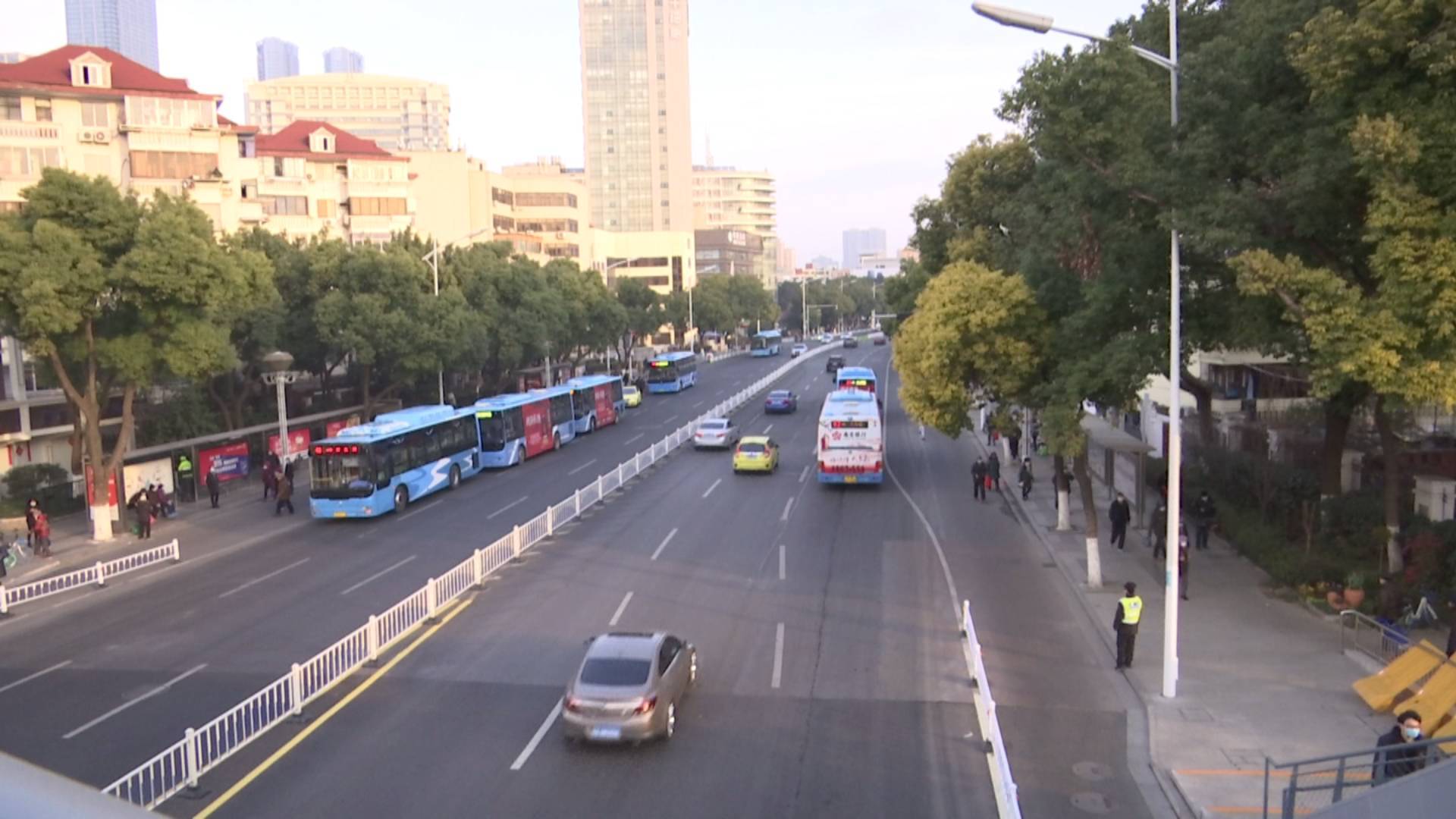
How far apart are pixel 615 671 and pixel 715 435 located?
31.1 m

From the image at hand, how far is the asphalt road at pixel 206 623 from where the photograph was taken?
1479 centimetres

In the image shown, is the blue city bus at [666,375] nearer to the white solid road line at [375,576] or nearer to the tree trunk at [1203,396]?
the tree trunk at [1203,396]

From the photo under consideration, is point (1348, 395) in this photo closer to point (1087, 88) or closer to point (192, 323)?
point (1087, 88)

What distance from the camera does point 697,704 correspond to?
15.2 meters

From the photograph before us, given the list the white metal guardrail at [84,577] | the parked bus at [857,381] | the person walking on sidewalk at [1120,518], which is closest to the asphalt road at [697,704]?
the person walking on sidewalk at [1120,518]

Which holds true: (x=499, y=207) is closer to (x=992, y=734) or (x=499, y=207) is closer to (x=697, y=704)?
(x=697, y=704)

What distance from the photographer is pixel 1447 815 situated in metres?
7.35

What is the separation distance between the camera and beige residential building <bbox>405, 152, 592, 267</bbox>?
288 feet

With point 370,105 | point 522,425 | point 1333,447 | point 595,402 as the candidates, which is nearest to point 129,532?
point 522,425

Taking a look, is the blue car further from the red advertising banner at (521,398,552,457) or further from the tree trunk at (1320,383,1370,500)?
the tree trunk at (1320,383,1370,500)

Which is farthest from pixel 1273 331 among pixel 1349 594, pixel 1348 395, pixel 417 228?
pixel 417 228

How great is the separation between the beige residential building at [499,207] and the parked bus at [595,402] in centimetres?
2412

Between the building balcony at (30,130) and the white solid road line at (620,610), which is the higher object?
the building balcony at (30,130)

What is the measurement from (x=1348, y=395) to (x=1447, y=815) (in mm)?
14057
